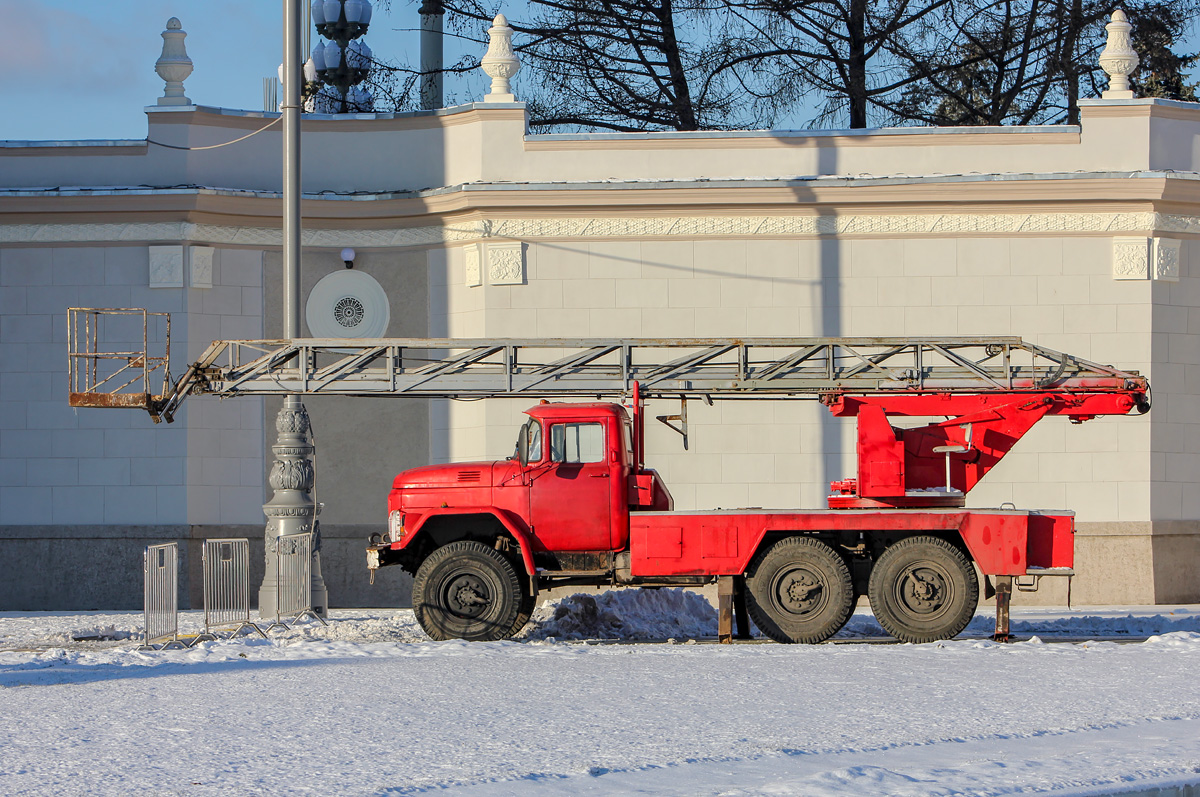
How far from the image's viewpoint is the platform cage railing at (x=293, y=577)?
53.8 ft

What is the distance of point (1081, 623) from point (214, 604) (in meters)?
10.9

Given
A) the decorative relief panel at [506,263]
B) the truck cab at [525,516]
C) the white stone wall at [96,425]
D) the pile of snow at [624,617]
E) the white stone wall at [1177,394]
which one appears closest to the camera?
the truck cab at [525,516]

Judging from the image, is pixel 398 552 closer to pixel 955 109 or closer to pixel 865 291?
pixel 865 291

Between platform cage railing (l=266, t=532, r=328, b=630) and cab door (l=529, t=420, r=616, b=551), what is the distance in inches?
128

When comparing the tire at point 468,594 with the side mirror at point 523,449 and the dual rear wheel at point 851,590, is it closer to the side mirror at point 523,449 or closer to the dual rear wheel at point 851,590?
the side mirror at point 523,449

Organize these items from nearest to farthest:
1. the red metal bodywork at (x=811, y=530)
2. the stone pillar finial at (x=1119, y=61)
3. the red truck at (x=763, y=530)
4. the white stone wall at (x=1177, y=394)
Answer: the red metal bodywork at (x=811, y=530) → the red truck at (x=763, y=530) → the white stone wall at (x=1177, y=394) → the stone pillar finial at (x=1119, y=61)

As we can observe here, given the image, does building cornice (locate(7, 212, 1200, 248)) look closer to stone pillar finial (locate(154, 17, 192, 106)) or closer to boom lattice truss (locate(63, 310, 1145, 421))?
stone pillar finial (locate(154, 17, 192, 106))

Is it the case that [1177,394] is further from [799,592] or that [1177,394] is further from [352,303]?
[352,303]

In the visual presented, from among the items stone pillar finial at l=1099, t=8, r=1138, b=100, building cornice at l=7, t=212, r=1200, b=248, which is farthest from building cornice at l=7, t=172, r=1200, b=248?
stone pillar finial at l=1099, t=8, r=1138, b=100

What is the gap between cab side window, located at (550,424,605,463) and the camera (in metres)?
15.1

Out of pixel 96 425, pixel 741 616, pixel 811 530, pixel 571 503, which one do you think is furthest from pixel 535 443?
pixel 96 425

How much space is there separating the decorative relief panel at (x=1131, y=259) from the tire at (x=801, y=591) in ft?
28.6

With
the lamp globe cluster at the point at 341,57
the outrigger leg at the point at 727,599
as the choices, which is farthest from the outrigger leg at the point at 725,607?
the lamp globe cluster at the point at 341,57

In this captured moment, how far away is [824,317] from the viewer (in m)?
20.9
